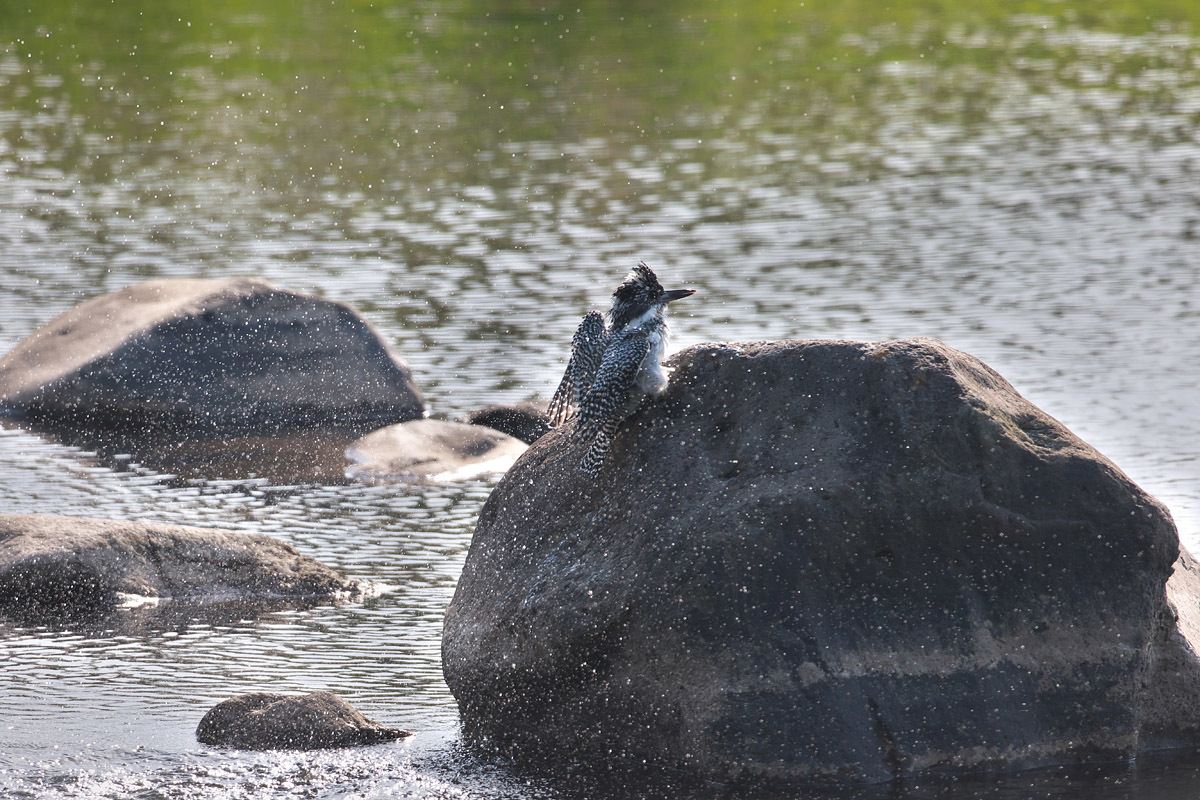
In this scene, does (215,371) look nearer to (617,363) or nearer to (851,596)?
(617,363)

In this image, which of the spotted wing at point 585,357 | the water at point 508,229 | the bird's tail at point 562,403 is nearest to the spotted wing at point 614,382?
the spotted wing at point 585,357

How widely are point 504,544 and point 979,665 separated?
2400mm

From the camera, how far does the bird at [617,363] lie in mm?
7812

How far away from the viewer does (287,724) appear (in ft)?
25.3

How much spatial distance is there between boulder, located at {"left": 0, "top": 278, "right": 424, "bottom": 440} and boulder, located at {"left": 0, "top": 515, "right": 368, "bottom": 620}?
421 centimetres

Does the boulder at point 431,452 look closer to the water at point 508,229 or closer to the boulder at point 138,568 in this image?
the water at point 508,229

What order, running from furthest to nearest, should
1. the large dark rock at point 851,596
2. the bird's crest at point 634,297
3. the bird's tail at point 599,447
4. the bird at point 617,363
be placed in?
the bird's crest at point 634,297, the bird's tail at point 599,447, the bird at point 617,363, the large dark rock at point 851,596

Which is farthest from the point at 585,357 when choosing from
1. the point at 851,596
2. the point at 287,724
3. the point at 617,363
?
the point at 287,724

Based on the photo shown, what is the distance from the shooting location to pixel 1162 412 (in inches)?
552

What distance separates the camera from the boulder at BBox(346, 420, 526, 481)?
13.1m

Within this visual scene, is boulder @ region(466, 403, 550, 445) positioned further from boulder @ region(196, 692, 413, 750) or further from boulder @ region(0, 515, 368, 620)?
boulder @ region(196, 692, 413, 750)

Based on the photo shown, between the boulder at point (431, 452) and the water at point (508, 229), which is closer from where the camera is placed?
the water at point (508, 229)

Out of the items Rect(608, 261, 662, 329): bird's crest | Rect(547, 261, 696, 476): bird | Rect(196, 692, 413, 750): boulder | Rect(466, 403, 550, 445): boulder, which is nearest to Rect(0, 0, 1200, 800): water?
Rect(196, 692, 413, 750): boulder

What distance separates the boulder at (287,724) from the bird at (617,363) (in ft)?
5.38
